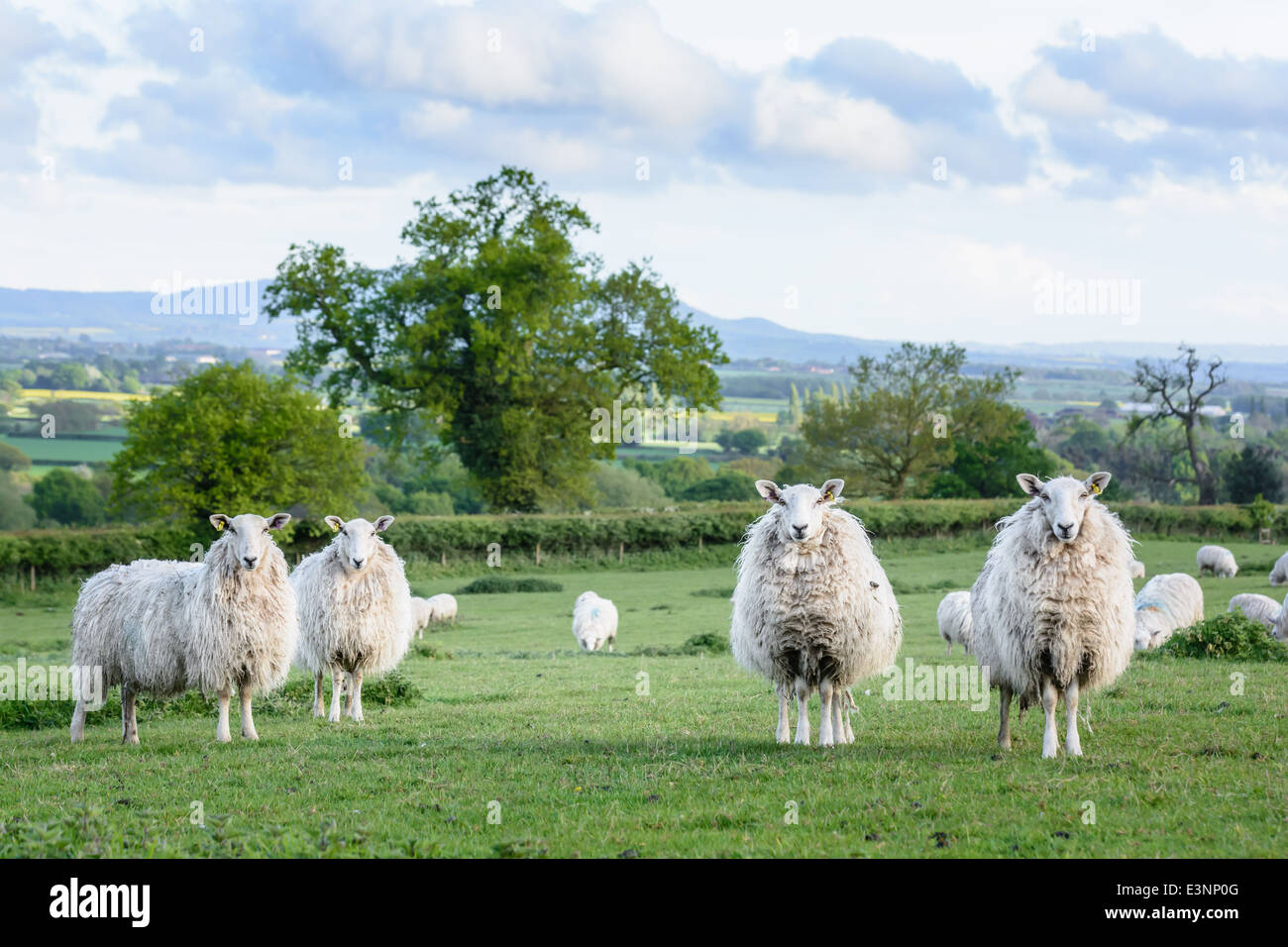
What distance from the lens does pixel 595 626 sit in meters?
25.3

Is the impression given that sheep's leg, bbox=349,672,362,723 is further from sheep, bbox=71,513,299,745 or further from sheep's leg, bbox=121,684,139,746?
sheep's leg, bbox=121,684,139,746

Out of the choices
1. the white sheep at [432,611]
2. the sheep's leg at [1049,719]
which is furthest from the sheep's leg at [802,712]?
the white sheep at [432,611]

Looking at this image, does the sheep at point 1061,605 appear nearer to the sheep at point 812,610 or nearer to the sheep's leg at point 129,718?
the sheep at point 812,610

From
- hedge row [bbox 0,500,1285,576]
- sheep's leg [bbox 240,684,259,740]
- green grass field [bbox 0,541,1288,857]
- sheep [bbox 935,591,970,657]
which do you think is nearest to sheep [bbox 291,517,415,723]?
green grass field [bbox 0,541,1288,857]

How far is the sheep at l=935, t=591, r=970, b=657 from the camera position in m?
20.9

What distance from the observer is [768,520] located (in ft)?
36.3

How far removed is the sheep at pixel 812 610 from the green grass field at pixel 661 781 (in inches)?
25.3

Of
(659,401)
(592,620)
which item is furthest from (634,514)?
(592,620)

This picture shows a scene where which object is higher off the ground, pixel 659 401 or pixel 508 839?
pixel 659 401

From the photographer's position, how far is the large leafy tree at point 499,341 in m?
50.6
